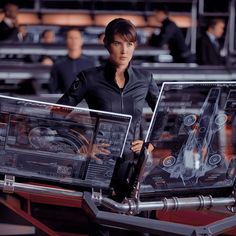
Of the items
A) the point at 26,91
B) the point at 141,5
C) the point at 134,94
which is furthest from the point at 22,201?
the point at 141,5

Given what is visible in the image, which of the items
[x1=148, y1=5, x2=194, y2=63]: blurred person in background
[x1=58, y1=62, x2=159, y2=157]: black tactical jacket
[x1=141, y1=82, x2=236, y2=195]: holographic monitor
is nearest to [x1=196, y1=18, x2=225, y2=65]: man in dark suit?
[x1=148, y1=5, x2=194, y2=63]: blurred person in background

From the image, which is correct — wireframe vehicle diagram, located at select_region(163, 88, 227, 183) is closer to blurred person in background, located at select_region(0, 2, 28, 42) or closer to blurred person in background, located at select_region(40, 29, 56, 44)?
blurred person in background, located at select_region(0, 2, 28, 42)

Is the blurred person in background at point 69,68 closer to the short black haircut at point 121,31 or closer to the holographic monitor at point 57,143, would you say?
the short black haircut at point 121,31

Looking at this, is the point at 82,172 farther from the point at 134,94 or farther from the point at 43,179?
the point at 134,94

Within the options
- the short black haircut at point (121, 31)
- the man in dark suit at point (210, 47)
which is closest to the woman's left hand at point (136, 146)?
the short black haircut at point (121, 31)

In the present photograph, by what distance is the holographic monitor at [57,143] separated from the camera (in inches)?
141

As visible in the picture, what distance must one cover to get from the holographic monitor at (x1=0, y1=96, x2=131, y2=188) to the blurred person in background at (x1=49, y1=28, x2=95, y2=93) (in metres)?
4.28

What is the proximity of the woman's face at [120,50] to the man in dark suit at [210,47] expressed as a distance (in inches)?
247

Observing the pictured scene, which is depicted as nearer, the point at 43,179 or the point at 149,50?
the point at 43,179

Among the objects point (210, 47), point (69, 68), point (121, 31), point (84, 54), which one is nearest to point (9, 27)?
point (84, 54)

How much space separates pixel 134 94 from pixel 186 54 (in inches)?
278

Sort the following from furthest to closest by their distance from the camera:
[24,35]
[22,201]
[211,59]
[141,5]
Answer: [141,5]
[24,35]
[211,59]
[22,201]

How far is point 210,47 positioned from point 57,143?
22.5 feet

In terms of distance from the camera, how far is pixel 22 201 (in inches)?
192
